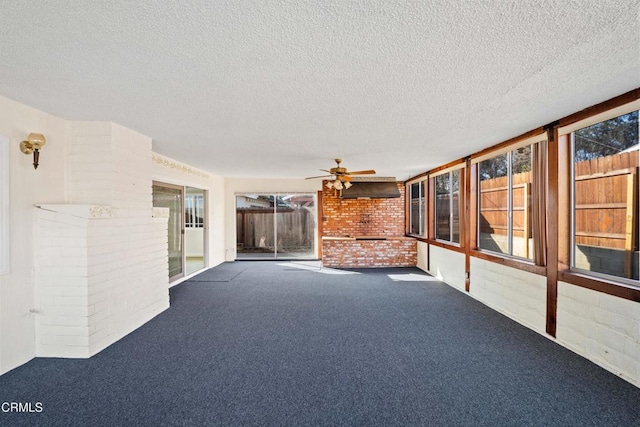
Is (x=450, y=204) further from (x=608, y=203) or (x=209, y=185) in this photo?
(x=209, y=185)

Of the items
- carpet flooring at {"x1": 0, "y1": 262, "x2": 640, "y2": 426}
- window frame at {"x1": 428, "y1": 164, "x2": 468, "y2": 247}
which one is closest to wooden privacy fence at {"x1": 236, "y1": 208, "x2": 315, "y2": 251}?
window frame at {"x1": 428, "y1": 164, "x2": 468, "y2": 247}

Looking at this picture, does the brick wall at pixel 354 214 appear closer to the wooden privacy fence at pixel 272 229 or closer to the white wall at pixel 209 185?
the wooden privacy fence at pixel 272 229

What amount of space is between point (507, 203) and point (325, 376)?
145 inches

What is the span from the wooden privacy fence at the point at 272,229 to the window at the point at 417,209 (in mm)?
2926

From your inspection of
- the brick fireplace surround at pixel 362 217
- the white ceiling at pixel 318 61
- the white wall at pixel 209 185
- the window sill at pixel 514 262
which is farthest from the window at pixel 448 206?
the white wall at pixel 209 185

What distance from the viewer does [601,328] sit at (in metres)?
2.62

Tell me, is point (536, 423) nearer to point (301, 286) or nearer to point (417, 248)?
point (301, 286)

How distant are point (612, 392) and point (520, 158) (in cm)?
291

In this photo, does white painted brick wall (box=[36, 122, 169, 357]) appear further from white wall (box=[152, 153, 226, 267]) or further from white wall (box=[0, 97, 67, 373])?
white wall (box=[152, 153, 226, 267])

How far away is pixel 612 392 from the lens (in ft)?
7.30

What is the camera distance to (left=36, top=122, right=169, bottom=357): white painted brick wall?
9.29 feet

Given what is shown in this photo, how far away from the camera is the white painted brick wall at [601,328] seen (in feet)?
7.79

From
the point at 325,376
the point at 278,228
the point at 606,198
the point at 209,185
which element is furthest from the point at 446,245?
the point at 209,185

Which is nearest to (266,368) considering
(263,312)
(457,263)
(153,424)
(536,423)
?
(153,424)
